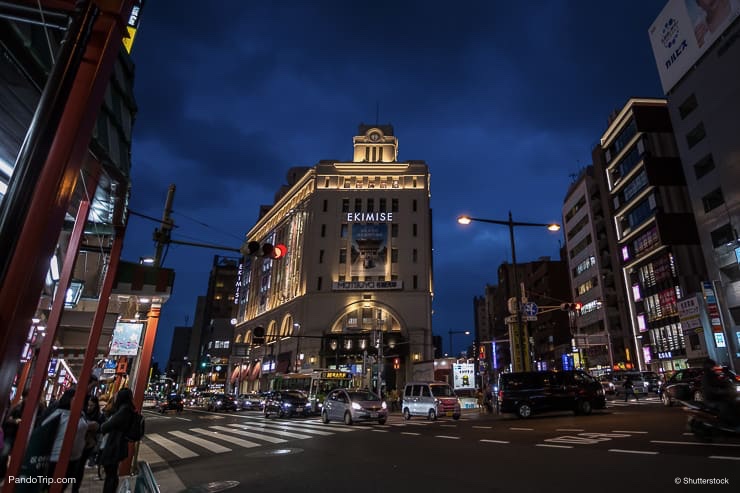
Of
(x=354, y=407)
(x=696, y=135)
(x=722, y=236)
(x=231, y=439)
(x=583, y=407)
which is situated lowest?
(x=231, y=439)

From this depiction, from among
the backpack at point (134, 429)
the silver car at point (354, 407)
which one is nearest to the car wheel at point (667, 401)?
the silver car at point (354, 407)

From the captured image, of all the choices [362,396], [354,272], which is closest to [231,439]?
[362,396]

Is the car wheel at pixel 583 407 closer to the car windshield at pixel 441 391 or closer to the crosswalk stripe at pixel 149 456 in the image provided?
the car windshield at pixel 441 391

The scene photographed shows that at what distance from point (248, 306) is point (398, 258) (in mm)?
34563

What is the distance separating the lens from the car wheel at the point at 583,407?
61.0 ft

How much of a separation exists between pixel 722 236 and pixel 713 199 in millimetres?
3725

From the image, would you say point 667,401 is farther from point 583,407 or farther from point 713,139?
point 713,139

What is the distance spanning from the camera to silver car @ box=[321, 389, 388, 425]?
64.0 feet

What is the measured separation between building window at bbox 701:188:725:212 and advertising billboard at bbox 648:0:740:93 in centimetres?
1279

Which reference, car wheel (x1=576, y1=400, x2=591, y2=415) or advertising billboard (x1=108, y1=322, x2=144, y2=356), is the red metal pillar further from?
car wheel (x1=576, y1=400, x2=591, y2=415)

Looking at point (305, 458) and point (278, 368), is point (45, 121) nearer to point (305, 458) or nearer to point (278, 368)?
point (305, 458)

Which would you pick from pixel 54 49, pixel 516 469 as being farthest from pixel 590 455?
pixel 54 49

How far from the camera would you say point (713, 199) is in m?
36.9

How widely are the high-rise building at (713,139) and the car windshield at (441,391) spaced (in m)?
26.8
